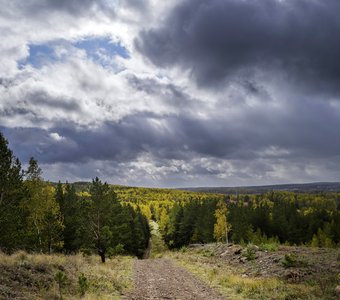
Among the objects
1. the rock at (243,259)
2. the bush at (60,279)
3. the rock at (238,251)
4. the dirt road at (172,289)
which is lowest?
the rock at (238,251)

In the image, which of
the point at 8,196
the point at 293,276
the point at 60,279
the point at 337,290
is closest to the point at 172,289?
the point at 60,279

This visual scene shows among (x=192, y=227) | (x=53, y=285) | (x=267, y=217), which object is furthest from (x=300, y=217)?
(x=53, y=285)

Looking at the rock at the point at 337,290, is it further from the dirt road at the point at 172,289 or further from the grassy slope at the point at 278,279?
the dirt road at the point at 172,289

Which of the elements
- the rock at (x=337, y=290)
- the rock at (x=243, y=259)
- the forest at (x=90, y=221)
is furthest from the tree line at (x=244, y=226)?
the rock at (x=337, y=290)

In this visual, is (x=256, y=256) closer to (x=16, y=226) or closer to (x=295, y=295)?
(x=295, y=295)

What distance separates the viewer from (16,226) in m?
31.0

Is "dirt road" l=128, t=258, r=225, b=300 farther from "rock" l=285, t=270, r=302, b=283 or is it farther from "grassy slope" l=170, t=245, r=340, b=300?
"rock" l=285, t=270, r=302, b=283

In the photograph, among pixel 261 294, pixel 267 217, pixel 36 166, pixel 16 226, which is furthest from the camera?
pixel 267 217

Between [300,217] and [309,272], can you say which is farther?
[300,217]

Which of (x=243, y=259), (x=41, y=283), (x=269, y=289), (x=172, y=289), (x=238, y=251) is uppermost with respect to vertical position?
(x=41, y=283)

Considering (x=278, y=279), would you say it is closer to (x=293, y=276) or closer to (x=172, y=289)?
(x=293, y=276)

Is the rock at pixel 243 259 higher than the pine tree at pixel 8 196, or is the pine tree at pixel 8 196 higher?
the pine tree at pixel 8 196

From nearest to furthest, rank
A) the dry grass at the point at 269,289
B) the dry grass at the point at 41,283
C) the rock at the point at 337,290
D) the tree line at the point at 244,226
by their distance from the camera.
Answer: the dry grass at the point at 41,283 < the rock at the point at 337,290 < the dry grass at the point at 269,289 < the tree line at the point at 244,226

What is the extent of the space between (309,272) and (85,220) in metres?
24.5
